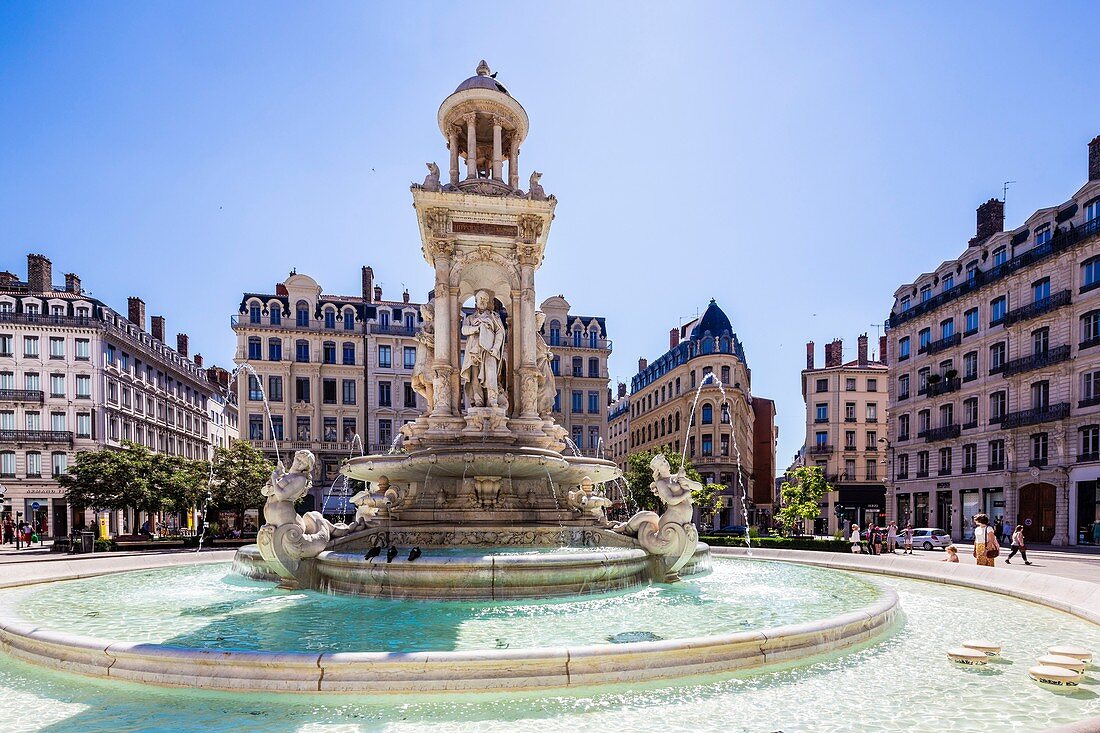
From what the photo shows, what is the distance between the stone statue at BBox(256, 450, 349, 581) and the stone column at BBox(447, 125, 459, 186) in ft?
32.2

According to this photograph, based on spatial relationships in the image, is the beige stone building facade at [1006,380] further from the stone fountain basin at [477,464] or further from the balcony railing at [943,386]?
the stone fountain basin at [477,464]

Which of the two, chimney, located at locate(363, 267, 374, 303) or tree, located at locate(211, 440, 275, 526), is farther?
chimney, located at locate(363, 267, 374, 303)

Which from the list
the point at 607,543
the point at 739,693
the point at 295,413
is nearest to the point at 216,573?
the point at 607,543

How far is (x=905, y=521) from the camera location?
192 feet

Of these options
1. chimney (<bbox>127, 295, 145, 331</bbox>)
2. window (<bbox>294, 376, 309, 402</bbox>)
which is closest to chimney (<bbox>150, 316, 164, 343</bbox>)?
chimney (<bbox>127, 295, 145, 331</bbox>)

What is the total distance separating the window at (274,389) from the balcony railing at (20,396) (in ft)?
56.3

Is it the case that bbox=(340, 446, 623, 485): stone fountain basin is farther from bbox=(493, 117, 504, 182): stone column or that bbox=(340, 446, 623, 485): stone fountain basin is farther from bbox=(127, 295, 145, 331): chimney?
bbox=(127, 295, 145, 331): chimney

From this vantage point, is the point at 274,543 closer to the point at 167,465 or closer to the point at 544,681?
the point at 544,681

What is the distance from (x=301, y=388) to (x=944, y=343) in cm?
5679

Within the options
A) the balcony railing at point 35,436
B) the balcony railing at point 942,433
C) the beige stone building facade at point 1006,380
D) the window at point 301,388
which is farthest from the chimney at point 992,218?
the balcony railing at point 35,436

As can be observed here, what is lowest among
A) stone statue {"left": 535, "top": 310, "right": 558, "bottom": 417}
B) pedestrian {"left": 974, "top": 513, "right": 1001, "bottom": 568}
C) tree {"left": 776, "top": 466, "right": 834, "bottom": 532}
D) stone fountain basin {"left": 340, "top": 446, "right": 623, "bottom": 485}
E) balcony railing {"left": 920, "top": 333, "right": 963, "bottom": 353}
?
tree {"left": 776, "top": 466, "right": 834, "bottom": 532}

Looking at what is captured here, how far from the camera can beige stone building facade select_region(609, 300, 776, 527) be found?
7106cm

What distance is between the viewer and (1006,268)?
47.2 meters

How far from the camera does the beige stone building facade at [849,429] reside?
75812mm
